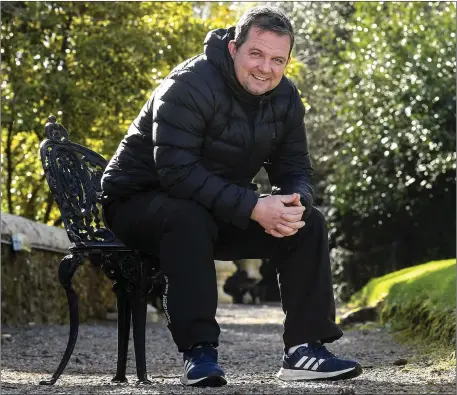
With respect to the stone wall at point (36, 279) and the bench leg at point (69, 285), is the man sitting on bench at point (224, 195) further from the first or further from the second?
the stone wall at point (36, 279)

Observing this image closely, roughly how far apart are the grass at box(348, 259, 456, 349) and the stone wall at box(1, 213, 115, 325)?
292 centimetres

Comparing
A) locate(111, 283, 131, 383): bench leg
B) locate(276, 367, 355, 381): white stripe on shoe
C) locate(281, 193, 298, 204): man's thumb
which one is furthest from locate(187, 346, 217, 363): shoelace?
locate(111, 283, 131, 383): bench leg

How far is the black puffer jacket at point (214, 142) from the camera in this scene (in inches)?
163

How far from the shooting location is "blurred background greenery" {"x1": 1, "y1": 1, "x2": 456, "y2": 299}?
11672mm

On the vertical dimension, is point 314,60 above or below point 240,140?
above

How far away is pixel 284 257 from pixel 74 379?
118cm

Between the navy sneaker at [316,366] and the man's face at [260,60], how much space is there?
997mm

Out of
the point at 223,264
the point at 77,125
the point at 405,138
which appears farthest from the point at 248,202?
the point at 223,264

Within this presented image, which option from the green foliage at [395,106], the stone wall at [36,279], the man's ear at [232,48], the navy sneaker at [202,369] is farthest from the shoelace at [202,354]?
the green foliage at [395,106]

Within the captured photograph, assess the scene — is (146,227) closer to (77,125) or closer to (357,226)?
(77,125)

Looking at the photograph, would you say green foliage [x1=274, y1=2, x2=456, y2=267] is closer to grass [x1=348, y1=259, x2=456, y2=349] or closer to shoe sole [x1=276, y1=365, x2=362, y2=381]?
grass [x1=348, y1=259, x2=456, y2=349]

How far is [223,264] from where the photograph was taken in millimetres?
16312

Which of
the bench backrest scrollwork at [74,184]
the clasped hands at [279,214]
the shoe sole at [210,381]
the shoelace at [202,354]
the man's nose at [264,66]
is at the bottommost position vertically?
the shoe sole at [210,381]

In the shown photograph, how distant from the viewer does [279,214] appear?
4.09 metres
